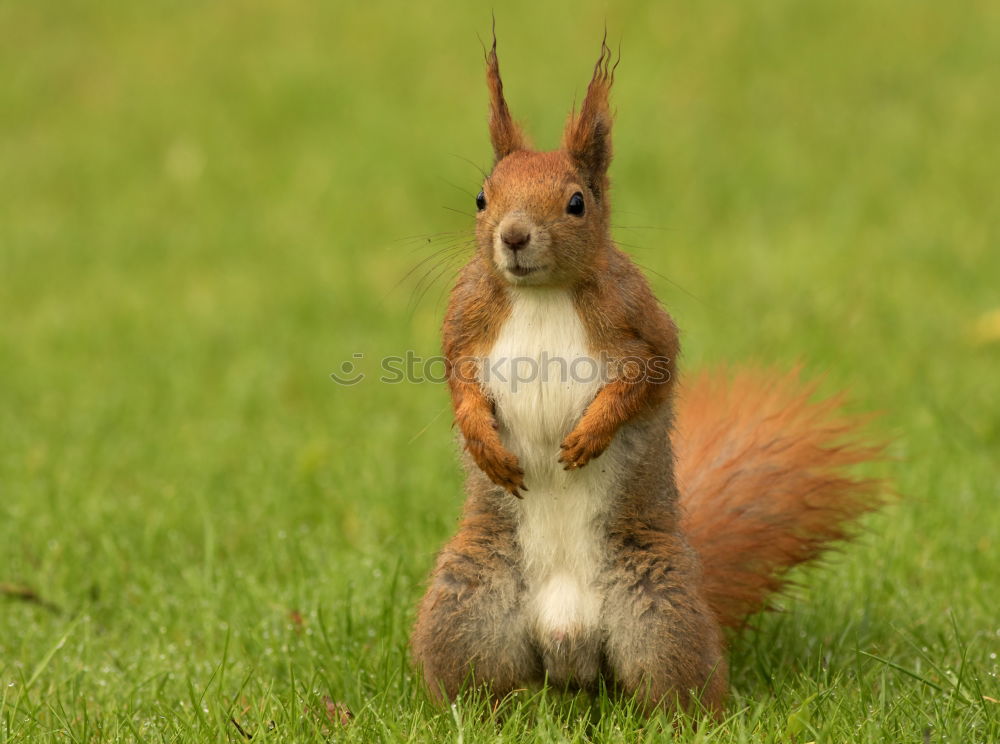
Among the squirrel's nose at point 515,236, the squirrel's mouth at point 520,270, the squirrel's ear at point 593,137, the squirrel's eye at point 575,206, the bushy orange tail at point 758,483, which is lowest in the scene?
the bushy orange tail at point 758,483

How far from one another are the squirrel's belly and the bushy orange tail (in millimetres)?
370

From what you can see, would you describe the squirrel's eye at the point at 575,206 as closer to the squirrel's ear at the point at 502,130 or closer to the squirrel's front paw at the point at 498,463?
the squirrel's ear at the point at 502,130

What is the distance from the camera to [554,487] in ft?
8.70

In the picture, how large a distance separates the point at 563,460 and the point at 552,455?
0.32 feet

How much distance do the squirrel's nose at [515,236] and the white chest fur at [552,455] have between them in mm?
134

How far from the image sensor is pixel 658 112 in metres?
8.44

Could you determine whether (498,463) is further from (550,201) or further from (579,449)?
(550,201)

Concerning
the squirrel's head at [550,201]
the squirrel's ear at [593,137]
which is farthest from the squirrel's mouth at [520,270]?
the squirrel's ear at [593,137]

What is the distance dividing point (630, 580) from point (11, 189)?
7.67m

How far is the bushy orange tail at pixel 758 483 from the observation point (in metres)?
3.01

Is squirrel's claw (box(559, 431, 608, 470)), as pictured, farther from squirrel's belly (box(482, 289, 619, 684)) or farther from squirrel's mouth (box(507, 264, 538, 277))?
squirrel's mouth (box(507, 264, 538, 277))

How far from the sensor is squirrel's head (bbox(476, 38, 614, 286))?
97.0 inches

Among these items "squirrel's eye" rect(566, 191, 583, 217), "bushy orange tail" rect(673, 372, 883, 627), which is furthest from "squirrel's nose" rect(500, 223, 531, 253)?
"bushy orange tail" rect(673, 372, 883, 627)

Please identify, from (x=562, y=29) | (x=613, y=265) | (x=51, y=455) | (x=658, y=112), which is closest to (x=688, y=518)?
(x=613, y=265)
